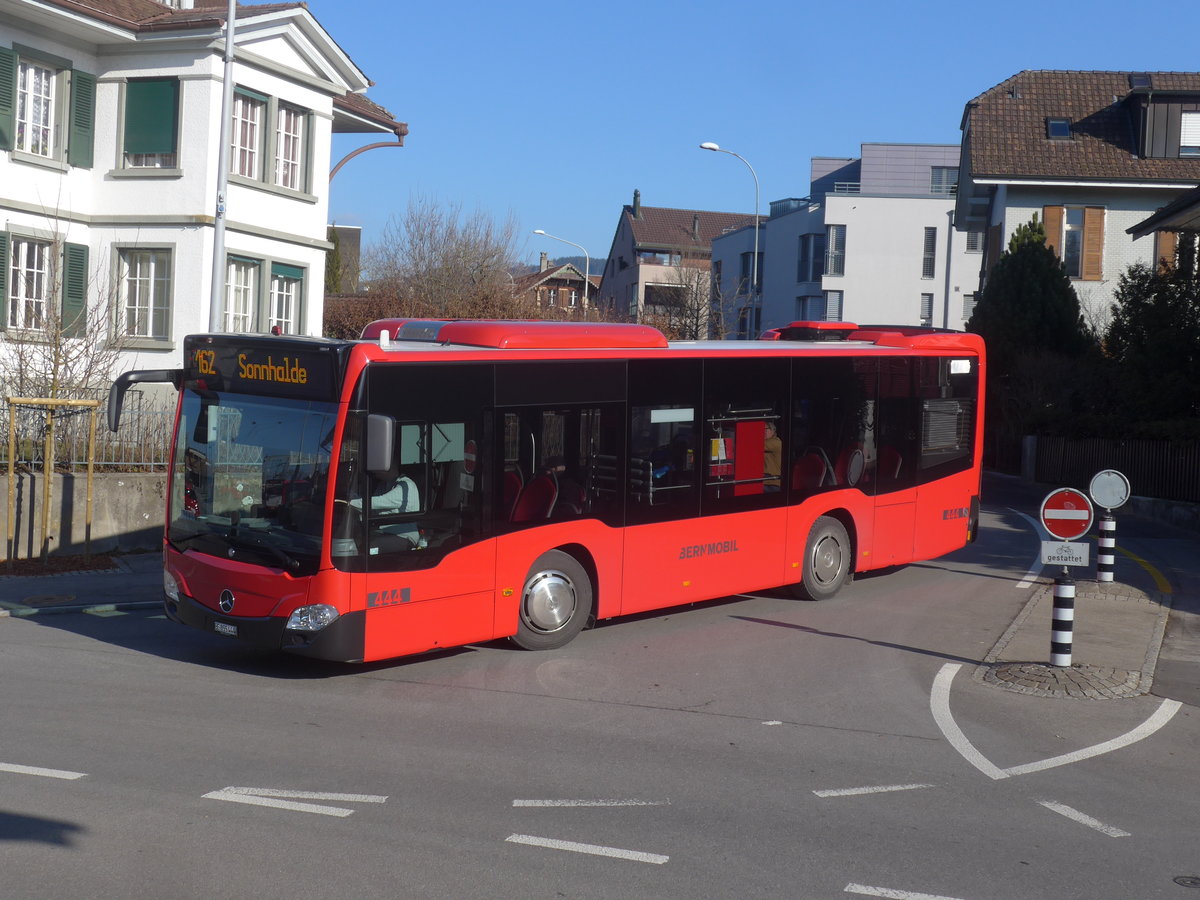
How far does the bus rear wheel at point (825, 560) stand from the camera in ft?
46.1

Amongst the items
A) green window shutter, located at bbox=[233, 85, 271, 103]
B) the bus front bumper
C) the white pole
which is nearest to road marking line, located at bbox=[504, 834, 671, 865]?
the bus front bumper

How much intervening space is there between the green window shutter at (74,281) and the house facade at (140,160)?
28mm

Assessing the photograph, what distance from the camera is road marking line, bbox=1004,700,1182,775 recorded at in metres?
8.00

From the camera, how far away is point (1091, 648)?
465 inches

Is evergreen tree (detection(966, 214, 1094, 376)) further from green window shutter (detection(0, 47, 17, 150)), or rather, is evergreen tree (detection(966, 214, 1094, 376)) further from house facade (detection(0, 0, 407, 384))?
green window shutter (detection(0, 47, 17, 150))

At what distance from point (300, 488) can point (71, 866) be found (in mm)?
4148

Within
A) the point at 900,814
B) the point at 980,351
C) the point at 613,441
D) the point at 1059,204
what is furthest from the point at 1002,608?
the point at 1059,204

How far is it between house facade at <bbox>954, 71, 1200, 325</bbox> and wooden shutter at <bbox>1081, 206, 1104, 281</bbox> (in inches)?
1.3

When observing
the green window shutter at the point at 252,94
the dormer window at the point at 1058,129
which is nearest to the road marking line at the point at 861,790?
the green window shutter at the point at 252,94

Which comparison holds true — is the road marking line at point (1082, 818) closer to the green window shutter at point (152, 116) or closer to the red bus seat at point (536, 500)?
the red bus seat at point (536, 500)

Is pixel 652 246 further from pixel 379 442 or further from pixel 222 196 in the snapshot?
pixel 379 442

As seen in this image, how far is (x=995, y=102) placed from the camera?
44.3 m

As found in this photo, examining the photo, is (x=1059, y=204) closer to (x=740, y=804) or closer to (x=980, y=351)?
(x=980, y=351)

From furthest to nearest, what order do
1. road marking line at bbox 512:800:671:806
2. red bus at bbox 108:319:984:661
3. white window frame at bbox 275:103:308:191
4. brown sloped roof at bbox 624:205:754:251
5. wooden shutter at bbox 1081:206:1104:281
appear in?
brown sloped roof at bbox 624:205:754:251, wooden shutter at bbox 1081:206:1104:281, white window frame at bbox 275:103:308:191, red bus at bbox 108:319:984:661, road marking line at bbox 512:800:671:806
